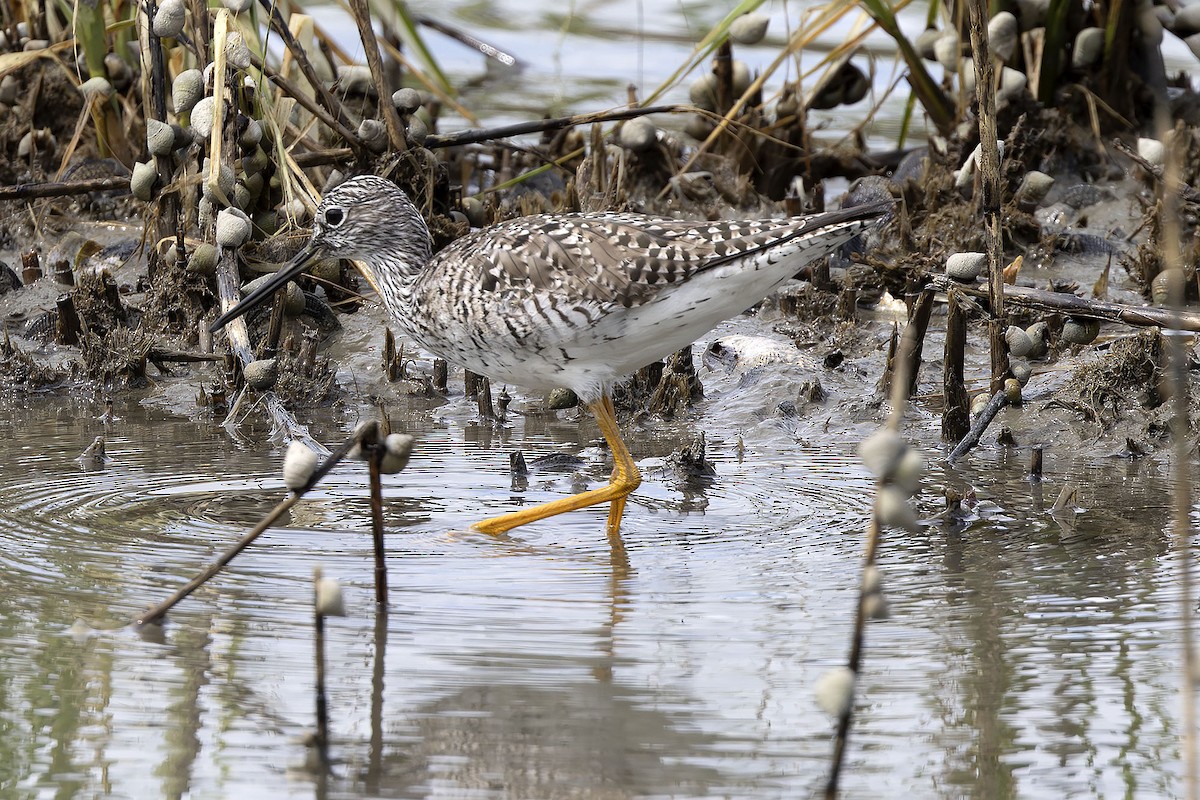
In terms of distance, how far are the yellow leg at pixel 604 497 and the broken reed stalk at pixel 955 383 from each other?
4.39 feet

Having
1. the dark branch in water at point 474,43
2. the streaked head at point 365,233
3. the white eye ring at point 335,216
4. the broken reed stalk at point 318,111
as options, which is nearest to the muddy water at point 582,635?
the streaked head at point 365,233

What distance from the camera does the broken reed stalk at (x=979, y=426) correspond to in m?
6.03

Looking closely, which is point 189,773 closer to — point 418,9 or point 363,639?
point 363,639

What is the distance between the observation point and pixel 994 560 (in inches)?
192

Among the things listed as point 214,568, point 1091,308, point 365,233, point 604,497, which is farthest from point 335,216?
point 1091,308

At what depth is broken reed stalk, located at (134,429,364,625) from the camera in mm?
3605

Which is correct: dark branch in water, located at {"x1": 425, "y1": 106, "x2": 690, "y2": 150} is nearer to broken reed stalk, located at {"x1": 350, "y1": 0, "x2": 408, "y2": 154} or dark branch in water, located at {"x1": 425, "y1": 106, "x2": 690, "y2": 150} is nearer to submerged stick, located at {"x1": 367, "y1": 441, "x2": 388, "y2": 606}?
broken reed stalk, located at {"x1": 350, "y1": 0, "x2": 408, "y2": 154}

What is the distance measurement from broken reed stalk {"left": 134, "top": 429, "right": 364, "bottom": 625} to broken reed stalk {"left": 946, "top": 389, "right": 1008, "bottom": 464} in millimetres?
2972

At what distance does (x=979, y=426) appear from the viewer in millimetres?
6059

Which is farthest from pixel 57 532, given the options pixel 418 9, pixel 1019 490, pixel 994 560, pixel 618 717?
pixel 418 9

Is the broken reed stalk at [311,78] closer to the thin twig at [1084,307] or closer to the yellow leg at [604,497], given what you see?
the yellow leg at [604,497]

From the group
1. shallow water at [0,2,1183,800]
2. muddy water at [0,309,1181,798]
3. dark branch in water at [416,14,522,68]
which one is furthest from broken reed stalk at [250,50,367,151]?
dark branch in water at [416,14,522,68]

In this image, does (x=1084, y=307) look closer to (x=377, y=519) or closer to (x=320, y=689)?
(x=377, y=519)

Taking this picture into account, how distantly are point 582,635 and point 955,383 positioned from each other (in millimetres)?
2651
